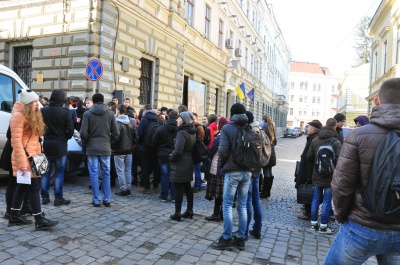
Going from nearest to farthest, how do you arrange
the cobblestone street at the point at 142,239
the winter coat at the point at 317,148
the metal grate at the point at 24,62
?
the cobblestone street at the point at 142,239, the winter coat at the point at 317,148, the metal grate at the point at 24,62

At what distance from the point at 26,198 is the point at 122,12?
7.89 m

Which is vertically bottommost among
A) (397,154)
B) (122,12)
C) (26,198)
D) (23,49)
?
(26,198)

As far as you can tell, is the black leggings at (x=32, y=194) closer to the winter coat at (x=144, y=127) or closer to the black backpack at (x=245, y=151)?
the black backpack at (x=245, y=151)

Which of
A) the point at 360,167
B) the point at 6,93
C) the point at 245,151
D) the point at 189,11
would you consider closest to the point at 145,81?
the point at 189,11

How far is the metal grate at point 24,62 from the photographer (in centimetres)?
1162

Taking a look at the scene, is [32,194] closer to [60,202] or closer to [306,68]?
[60,202]

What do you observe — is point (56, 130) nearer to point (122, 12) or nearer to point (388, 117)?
point (388, 117)

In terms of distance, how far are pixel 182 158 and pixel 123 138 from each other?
1.90 m

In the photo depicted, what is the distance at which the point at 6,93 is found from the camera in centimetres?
644

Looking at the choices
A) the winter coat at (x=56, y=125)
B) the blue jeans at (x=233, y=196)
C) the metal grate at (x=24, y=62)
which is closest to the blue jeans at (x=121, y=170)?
the winter coat at (x=56, y=125)

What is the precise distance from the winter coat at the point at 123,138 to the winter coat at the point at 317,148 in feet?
11.4

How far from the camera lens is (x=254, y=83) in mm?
32844

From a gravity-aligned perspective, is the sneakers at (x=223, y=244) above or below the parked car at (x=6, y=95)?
below

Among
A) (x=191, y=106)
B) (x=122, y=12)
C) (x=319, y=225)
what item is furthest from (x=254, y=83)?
(x=319, y=225)
